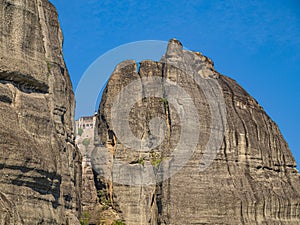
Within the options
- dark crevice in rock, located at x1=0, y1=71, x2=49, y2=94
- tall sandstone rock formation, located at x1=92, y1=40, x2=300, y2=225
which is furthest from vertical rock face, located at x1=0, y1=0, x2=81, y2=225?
tall sandstone rock formation, located at x1=92, y1=40, x2=300, y2=225

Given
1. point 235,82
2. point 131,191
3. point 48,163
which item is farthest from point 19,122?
point 235,82

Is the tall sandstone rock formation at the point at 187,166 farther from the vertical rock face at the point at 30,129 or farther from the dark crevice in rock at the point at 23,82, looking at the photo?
the dark crevice in rock at the point at 23,82

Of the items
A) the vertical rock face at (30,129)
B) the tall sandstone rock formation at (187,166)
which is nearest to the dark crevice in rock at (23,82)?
the vertical rock face at (30,129)

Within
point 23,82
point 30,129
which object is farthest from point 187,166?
point 23,82

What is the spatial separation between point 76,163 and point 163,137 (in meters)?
11.6

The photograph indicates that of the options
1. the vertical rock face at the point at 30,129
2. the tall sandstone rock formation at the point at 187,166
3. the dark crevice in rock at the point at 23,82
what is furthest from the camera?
the tall sandstone rock formation at the point at 187,166

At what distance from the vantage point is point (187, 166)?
5553 centimetres

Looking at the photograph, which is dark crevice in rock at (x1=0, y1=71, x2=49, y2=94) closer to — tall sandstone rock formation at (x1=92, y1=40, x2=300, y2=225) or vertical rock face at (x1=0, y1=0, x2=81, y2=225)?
vertical rock face at (x1=0, y1=0, x2=81, y2=225)

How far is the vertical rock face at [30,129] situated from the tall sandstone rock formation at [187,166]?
13299 mm

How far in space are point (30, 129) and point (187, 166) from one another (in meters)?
21.2

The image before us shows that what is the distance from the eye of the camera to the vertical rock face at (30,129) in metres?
33.8

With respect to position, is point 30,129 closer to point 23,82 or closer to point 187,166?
point 23,82

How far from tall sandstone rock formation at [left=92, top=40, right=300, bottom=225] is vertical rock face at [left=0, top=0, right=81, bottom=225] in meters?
13.3

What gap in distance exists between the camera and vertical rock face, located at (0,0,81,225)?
3381 centimetres
